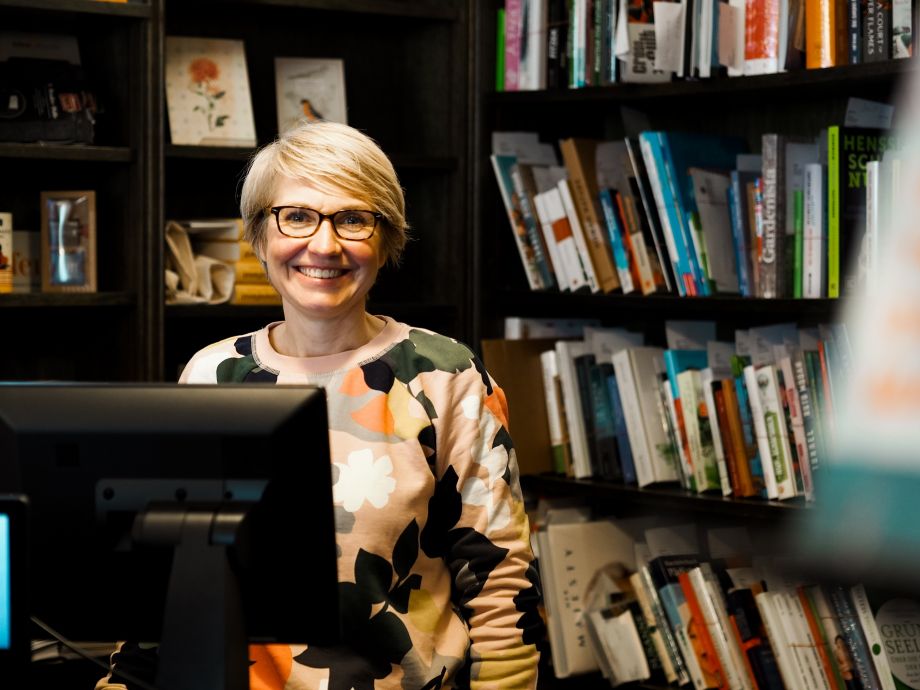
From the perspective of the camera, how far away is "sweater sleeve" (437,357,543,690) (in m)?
1.64

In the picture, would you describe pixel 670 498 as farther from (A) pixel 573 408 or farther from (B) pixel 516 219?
(B) pixel 516 219

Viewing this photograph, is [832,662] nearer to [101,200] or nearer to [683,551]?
[683,551]

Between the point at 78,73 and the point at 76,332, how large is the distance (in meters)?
0.61

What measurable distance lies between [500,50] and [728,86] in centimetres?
69

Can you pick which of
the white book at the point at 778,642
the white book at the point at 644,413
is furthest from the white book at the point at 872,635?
the white book at the point at 644,413

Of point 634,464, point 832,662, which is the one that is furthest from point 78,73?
point 832,662

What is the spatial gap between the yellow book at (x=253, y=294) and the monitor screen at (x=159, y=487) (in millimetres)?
1681

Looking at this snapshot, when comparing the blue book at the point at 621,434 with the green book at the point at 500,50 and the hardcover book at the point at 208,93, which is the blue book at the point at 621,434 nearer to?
the green book at the point at 500,50

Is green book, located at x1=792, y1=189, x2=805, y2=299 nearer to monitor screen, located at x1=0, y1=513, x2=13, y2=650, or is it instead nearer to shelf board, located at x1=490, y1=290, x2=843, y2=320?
shelf board, located at x1=490, y1=290, x2=843, y2=320

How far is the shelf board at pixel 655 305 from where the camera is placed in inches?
103

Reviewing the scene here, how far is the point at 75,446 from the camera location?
126cm

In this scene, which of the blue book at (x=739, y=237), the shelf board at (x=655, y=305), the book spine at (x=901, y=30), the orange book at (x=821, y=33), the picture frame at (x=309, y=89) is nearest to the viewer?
the book spine at (x=901, y=30)

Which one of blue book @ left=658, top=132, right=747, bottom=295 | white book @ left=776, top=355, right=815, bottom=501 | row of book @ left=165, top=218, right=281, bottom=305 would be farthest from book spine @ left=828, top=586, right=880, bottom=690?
row of book @ left=165, top=218, right=281, bottom=305

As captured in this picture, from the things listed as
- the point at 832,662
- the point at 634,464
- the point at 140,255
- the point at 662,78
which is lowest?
the point at 832,662
